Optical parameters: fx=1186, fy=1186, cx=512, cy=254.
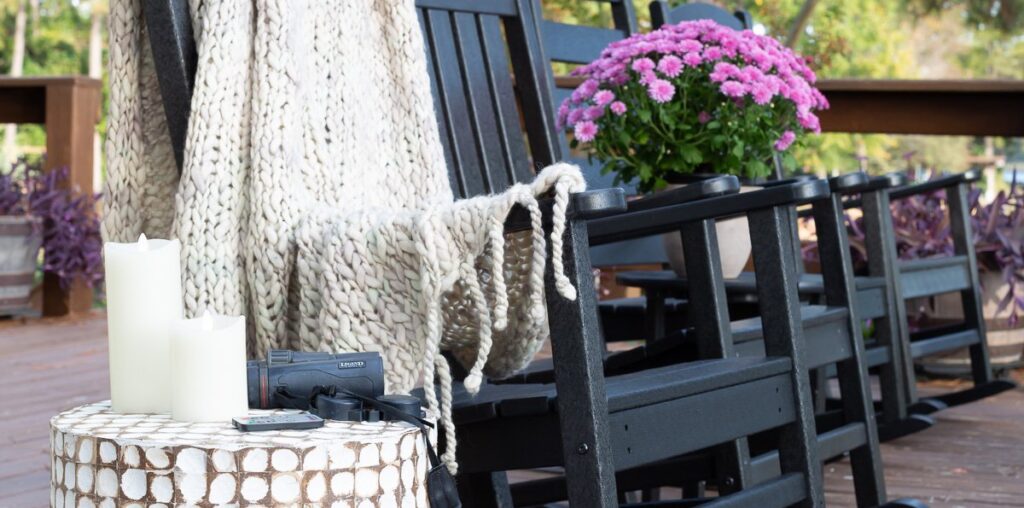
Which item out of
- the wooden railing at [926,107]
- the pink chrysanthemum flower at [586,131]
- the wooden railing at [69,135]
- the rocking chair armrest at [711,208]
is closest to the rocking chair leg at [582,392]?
the rocking chair armrest at [711,208]

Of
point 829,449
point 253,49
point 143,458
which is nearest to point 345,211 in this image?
point 253,49

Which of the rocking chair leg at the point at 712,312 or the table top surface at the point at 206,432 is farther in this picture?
the rocking chair leg at the point at 712,312

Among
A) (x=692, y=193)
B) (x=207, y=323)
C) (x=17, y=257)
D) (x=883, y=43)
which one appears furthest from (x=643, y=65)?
(x=883, y=43)

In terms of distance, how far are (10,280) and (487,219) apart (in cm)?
344

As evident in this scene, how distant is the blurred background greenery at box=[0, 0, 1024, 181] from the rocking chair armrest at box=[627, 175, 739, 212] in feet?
14.0

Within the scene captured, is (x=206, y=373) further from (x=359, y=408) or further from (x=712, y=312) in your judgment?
(x=712, y=312)

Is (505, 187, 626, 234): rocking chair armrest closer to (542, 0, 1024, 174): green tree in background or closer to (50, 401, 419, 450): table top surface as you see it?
(50, 401, 419, 450): table top surface

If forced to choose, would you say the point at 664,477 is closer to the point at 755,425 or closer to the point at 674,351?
the point at 674,351

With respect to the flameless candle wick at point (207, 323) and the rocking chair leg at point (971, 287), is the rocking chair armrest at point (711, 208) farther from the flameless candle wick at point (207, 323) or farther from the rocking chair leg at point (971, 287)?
the rocking chair leg at point (971, 287)

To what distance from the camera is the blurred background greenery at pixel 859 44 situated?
8070mm

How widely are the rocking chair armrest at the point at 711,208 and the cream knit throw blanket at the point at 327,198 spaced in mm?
226

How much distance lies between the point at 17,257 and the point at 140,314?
3359 millimetres

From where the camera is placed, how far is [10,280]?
3975 millimetres

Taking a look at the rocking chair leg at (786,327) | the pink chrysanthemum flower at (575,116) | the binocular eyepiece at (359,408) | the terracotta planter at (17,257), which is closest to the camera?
the binocular eyepiece at (359,408)
